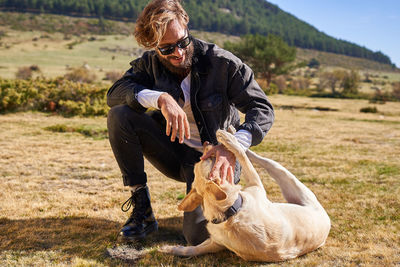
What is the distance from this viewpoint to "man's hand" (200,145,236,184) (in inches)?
95.1

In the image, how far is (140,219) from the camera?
328 centimetres

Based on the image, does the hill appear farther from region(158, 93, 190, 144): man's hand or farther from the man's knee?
region(158, 93, 190, 144): man's hand

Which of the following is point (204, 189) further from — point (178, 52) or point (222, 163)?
point (178, 52)

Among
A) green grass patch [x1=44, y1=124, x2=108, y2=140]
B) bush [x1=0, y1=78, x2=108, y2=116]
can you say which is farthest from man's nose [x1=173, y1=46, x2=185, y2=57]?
bush [x1=0, y1=78, x2=108, y2=116]

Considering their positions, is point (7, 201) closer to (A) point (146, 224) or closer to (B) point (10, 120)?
(A) point (146, 224)

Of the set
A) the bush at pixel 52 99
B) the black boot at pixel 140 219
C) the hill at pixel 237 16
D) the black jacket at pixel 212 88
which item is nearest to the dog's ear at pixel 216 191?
the black jacket at pixel 212 88

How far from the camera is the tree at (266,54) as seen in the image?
126ft

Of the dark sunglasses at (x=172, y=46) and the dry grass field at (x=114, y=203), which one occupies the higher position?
the dark sunglasses at (x=172, y=46)

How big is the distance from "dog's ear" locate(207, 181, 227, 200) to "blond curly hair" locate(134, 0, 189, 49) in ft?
4.38

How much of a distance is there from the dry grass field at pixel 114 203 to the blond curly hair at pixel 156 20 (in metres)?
1.89

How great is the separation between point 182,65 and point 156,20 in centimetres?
50

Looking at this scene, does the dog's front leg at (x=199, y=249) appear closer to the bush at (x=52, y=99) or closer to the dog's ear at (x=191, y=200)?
the dog's ear at (x=191, y=200)

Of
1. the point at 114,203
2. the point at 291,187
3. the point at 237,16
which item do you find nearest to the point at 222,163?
the point at 291,187

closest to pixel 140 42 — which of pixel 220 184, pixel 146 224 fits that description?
pixel 220 184
